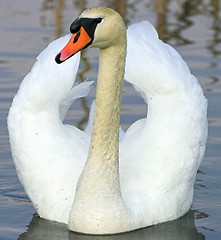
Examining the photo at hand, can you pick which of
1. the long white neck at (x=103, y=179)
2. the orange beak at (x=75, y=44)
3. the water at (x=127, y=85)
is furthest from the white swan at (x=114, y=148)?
the orange beak at (x=75, y=44)

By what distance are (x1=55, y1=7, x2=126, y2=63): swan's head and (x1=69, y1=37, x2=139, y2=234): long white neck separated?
25cm

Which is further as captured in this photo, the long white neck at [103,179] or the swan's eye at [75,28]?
the long white neck at [103,179]

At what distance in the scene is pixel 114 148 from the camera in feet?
24.6

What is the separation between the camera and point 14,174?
8.98m

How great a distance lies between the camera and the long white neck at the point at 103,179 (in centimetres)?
734

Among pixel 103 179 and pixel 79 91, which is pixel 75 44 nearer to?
pixel 103 179

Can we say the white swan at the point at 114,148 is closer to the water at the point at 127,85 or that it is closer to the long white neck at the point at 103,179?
the long white neck at the point at 103,179

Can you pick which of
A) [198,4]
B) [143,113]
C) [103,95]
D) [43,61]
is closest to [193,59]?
[143,113]

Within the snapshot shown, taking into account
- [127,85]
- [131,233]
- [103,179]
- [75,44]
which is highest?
[75,44]

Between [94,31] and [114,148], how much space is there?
982 millimetres

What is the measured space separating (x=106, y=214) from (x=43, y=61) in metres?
1.36

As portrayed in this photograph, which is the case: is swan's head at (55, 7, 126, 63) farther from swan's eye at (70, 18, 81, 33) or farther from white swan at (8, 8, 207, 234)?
white swan at (8, 8, 207, 234)

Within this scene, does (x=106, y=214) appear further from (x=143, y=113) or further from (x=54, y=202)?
(x=143, y=113)

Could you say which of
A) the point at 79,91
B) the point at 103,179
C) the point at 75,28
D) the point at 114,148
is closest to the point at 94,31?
the point at 75,28
